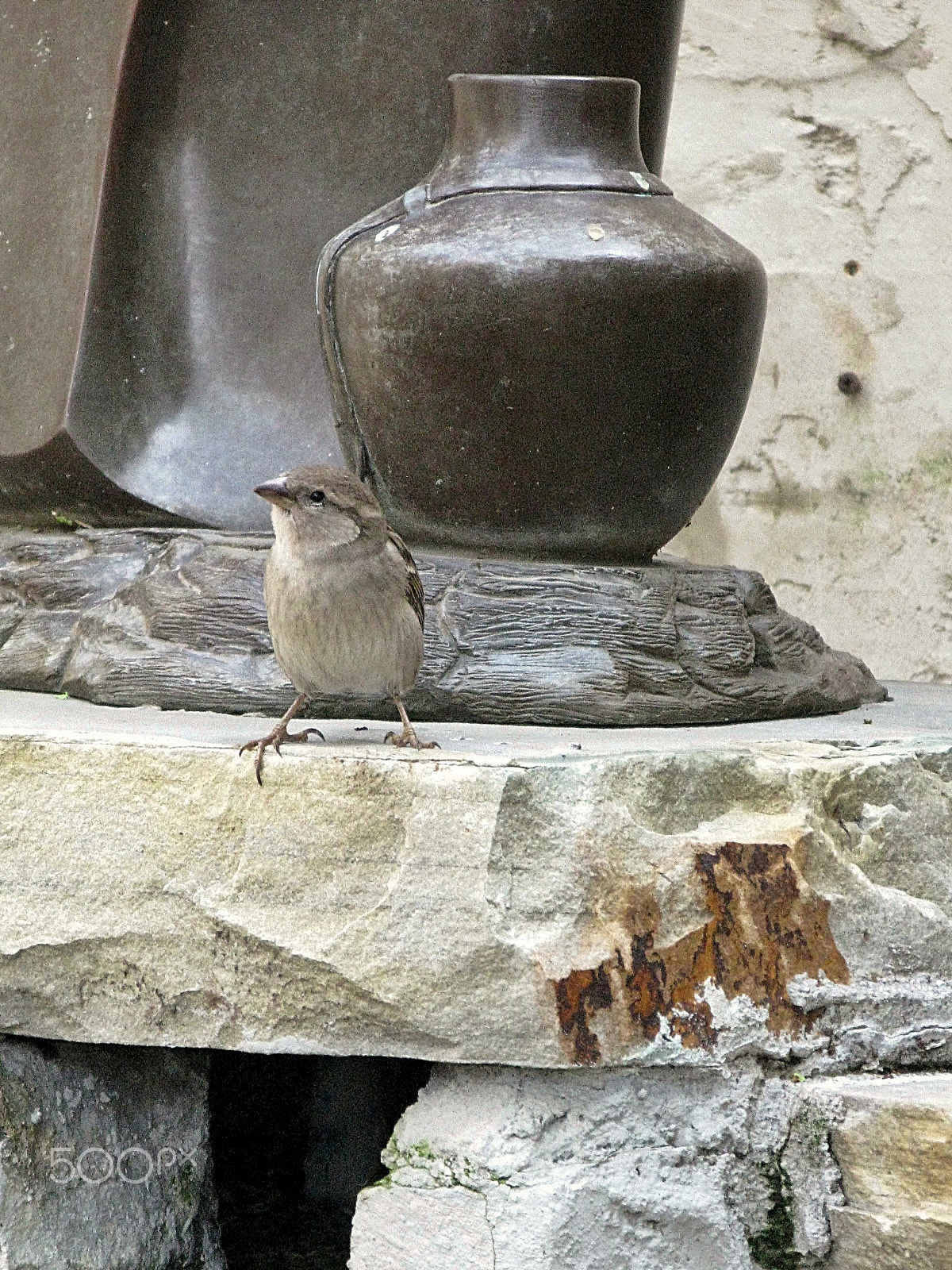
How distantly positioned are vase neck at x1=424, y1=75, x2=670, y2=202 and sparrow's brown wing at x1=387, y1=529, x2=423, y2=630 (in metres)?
0.80

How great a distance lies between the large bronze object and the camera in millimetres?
3818

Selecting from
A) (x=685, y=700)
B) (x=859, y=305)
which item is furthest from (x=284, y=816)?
(x=859, y=305)

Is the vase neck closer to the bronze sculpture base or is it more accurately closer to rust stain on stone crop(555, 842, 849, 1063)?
the bronze sculpture base

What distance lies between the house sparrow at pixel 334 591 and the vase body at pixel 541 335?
0.44 m

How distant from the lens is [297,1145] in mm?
3428

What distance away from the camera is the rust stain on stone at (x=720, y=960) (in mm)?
2457

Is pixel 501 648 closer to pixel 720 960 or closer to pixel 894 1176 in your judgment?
pixel 720 960

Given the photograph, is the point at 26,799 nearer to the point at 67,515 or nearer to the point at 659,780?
the point at 659,780

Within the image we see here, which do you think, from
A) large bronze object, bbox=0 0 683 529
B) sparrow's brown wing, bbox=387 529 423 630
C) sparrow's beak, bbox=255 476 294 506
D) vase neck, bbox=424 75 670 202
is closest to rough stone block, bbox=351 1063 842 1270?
sparrow's brown wing, bbox=387 529 423 630

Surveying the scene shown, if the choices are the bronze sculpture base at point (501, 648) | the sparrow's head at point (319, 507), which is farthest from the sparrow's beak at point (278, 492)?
the bronze sculpture base at point (501, 648)

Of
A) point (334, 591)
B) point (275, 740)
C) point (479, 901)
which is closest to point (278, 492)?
point (334, 591)

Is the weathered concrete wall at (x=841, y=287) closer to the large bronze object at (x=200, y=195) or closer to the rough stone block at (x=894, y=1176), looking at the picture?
the large bronze object at (x=200, y=195)

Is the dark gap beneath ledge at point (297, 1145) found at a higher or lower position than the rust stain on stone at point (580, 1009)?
lower

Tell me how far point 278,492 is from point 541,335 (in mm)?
639
